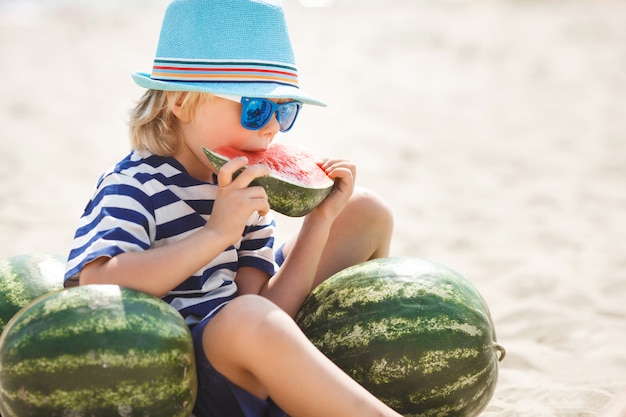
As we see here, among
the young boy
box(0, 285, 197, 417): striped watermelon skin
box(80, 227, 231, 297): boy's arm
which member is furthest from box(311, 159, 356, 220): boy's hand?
box(0, 285, 197, 417): striped watermelon skin

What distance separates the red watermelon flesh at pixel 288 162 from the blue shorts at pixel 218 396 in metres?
0.65

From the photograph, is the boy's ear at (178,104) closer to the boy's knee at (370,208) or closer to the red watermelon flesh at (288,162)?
the red watermelon flesh at (288,162)

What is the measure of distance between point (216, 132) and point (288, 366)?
1062 mm

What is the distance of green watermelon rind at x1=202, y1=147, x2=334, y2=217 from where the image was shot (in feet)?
10.0

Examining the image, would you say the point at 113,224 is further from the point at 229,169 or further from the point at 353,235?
the point at 353,235

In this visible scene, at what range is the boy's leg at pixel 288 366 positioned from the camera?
2670mm

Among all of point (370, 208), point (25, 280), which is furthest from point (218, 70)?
point (25, 280)

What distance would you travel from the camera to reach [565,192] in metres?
7.15

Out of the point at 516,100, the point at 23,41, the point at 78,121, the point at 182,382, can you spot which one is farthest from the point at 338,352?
the point at 23,41

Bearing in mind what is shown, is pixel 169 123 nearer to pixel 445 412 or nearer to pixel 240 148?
pixel 240 148

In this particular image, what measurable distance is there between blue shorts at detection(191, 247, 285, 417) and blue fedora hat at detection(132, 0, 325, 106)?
928 mm

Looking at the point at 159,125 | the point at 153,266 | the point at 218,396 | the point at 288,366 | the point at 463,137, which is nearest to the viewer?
the point at 288,366

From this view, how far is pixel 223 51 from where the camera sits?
3.14 meters

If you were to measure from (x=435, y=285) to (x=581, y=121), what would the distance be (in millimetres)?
6582
